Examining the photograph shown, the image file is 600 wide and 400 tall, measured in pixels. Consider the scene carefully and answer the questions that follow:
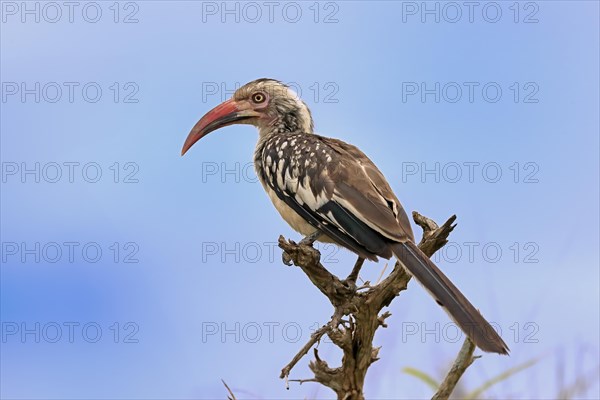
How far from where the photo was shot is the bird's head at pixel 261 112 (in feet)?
24.6

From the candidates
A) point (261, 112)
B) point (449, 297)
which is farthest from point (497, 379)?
point (261, 112)

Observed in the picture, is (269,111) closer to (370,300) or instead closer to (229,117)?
(229,117)

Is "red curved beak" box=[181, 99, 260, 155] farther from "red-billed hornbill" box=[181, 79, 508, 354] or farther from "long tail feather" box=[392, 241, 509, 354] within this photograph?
"long tail feather" box=[392, 241, 509, 354]

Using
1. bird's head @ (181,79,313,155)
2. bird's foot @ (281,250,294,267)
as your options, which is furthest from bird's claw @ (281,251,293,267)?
bird's head @ (181,79,313,155)

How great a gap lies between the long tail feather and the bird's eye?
2.57m

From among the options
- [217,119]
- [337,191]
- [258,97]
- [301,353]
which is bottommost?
[301,353]

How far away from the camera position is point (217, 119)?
7.66 meters

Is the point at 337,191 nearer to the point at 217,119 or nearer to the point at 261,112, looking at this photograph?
the point at 261,112

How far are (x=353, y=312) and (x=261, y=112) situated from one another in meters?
2.62

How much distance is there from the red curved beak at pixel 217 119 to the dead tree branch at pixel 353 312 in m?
2.29

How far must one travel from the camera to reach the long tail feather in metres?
5.01

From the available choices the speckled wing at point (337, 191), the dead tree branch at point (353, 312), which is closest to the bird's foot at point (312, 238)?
the speckled wing at point (337, 191)

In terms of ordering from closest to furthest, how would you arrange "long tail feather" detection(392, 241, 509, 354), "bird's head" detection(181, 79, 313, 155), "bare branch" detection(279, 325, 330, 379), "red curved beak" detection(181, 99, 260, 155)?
1. "long tail feather" detection(392, 241, 509, 354)
2. "bare branch" detection(279, 325, 330, 379)
3. "bird's head" detection(181, 79, 313, 155)
4. "red curved beak" detection(181, 99, 260, 155)

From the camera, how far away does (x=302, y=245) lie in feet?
18.4
